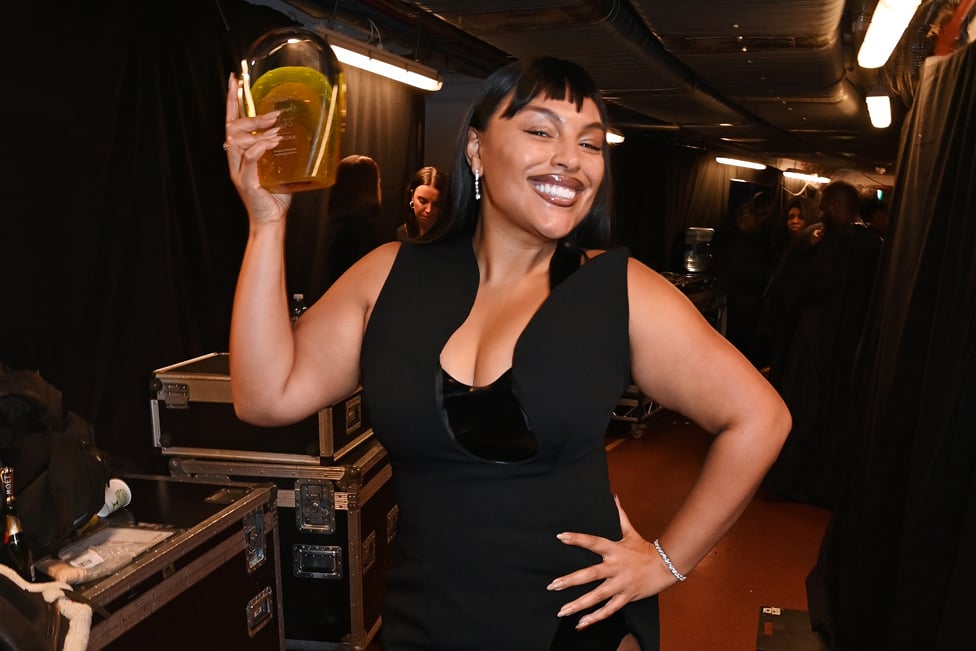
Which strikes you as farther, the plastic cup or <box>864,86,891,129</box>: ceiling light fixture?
<box>864,86,891,129</box>: ceiling light fixture

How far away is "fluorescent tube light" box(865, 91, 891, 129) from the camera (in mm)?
5191

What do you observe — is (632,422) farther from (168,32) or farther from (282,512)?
(168,32)

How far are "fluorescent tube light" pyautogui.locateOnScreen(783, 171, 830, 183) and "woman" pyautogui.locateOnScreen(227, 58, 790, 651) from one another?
1441 centimetres

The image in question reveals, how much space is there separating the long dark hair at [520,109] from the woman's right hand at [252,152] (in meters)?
0.32

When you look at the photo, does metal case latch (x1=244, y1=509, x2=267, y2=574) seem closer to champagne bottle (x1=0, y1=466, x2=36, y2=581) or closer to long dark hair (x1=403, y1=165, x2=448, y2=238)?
champagne bottle (x1=0, y1=466, x2=36, y2=581)

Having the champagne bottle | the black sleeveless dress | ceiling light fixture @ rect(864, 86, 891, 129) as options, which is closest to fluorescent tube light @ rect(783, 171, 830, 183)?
ceiling light fixture @ rect(864, 86, 891, 129)

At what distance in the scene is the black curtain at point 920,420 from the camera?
1843mm

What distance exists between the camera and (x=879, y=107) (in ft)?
17.6

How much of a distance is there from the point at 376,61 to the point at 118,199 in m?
1.31

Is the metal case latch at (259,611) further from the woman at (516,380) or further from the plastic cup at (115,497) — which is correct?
the woman at (516,380)

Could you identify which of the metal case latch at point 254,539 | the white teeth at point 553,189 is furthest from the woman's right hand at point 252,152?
the metal case latch at point 254,539

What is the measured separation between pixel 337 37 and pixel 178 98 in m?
0.68

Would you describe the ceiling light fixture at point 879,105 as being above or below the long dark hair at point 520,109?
above

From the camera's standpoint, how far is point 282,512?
2854 millimetres
